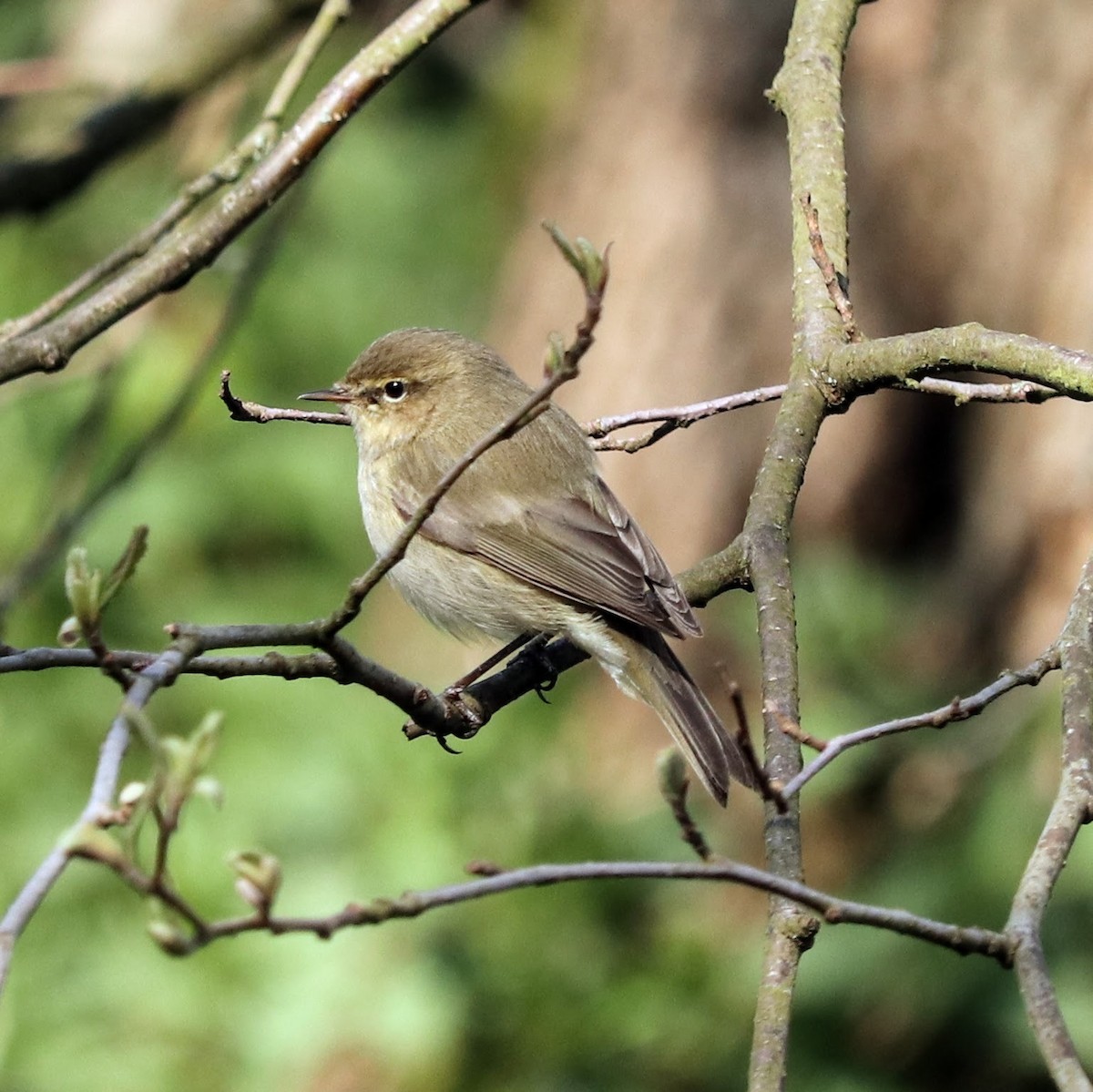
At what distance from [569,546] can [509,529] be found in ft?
0.53

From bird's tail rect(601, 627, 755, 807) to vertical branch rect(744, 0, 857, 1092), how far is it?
63cm

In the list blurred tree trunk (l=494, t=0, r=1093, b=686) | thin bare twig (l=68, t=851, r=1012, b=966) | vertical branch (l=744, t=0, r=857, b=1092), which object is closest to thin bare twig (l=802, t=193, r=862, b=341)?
vertical branch (l=744, t=0, r=857, b=1092)

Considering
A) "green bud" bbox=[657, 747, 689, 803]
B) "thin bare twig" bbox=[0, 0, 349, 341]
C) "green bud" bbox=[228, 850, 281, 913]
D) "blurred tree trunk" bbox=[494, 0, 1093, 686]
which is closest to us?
"green bud" bbox=[228, 850, 281, 913]

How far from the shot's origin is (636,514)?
284 inches

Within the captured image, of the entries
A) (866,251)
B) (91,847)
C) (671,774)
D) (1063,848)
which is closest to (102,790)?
(91,847)

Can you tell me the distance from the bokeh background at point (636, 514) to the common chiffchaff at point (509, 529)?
1.68ft

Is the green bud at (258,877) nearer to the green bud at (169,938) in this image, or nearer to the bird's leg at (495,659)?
the green bud at (169,938)

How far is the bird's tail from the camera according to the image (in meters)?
3.15

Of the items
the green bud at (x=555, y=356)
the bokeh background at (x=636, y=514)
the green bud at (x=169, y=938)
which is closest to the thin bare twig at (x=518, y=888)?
the green bud at (x=169, y=938)

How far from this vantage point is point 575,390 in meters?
7.47

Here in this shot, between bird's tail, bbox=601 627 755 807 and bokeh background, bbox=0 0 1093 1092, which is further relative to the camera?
bokeh background, bbox=0 0 1093 1092

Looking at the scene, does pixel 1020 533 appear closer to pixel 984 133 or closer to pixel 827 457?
pixel 827 457

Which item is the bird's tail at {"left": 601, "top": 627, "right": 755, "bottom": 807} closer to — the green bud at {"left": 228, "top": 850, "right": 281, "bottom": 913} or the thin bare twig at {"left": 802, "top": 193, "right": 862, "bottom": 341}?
Result: the thin bare twig at {"left": 802, "top": 193, "right": 862, "bottom": 341}

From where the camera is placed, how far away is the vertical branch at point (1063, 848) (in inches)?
63.2
